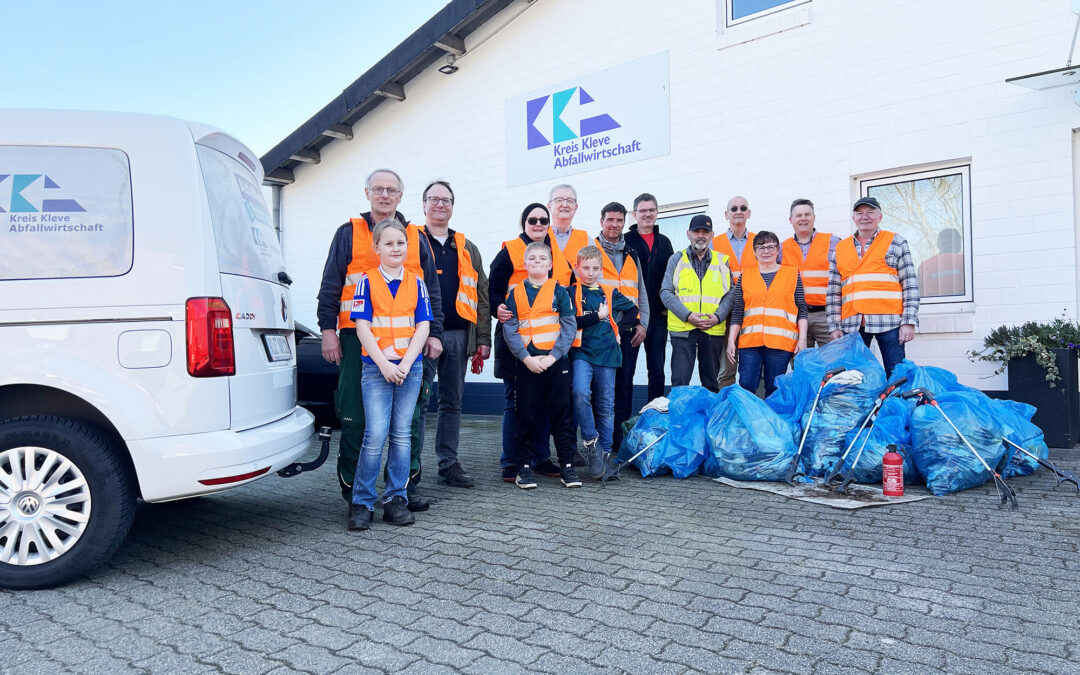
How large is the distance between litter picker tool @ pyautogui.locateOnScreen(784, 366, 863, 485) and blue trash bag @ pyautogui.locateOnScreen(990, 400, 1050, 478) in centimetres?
88

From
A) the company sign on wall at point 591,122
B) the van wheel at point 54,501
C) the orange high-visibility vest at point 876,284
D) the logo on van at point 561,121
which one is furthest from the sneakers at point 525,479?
the logo on van at point 561,121

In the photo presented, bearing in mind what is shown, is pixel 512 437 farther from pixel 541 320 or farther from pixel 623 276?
pixel 623 276

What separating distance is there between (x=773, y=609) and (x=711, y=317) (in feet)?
11.6

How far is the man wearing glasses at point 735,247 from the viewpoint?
6.43m

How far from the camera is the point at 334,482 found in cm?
549

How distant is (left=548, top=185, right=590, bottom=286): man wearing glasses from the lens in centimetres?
546

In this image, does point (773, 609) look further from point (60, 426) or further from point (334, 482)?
point (334, 482)

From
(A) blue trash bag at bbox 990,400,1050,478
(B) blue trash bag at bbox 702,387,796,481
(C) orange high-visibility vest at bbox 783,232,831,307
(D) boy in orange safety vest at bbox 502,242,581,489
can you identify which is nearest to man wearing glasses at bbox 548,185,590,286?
(D) boy in orange safety vest at bbox 502,242,581,489

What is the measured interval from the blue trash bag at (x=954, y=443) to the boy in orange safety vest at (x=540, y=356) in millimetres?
2220

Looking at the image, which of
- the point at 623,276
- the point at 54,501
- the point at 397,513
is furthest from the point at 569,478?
the point at 54,501

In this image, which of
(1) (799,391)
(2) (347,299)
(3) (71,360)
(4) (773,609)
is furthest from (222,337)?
(1) (799,391)

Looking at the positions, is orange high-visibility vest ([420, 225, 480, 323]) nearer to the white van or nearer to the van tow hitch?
the van tow hitch

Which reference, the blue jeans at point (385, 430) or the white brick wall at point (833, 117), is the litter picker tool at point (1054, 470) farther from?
the blue jeans at point (385, 430)

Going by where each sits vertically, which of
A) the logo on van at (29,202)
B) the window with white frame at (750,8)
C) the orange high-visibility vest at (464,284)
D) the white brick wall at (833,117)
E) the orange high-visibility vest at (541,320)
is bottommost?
the orange high-visibility vest at (541,320)
